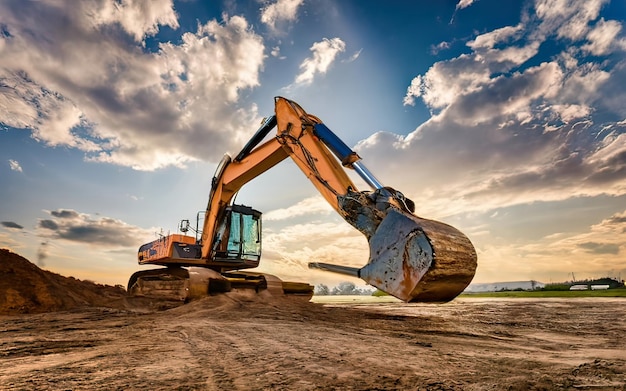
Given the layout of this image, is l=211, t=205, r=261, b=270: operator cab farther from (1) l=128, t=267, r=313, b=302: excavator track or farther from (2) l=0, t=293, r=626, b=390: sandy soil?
(2) l=0, t=293, r=626, b=390: sandy soil

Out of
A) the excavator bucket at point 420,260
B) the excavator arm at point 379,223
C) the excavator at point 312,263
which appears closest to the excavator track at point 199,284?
the excavator at point 312,263

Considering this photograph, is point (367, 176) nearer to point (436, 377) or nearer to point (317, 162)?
point (317, 162)

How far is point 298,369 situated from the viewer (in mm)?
2131

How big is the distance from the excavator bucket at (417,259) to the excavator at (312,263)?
0.01 m

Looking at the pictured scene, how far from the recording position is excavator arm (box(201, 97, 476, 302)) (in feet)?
11.2

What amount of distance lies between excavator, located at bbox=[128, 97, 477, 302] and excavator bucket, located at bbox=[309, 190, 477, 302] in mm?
10

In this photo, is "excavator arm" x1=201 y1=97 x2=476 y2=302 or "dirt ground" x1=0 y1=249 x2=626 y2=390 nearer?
"dirt ground" x1=0 y1=249 x2=626 y2=390

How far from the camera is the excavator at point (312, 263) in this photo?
11.5 feet

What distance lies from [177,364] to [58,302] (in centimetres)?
994

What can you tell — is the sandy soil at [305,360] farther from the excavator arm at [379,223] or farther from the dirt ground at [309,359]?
the excavator arm at [379,223]

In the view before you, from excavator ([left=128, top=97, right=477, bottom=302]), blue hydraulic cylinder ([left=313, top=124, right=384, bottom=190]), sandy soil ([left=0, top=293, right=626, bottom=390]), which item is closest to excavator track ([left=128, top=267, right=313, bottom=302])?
excavator ([left=128, top=97, right=477, bottom=302])

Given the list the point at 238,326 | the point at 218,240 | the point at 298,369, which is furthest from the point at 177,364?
the point at 218,240

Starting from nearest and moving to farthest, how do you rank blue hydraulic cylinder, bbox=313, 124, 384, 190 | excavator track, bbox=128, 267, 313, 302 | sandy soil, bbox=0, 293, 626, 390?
sandy soil, bbox=0, 293, 626, 390
blue hydraulic cylinder, bbox=313, 124, 384, 190
excavator track, bbox=128, 267, 313, 302

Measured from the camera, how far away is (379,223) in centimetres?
432
